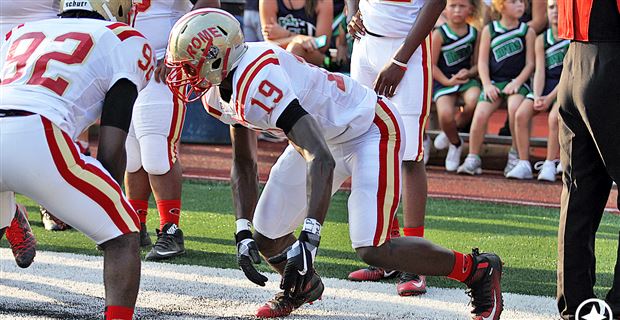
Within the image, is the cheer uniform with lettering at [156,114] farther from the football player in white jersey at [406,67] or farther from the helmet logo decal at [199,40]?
the helmet logo decal at [199,40]

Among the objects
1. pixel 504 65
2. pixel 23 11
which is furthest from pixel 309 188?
pixel 504 65

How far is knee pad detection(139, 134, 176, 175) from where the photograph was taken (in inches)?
232

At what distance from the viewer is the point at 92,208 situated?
3750mm

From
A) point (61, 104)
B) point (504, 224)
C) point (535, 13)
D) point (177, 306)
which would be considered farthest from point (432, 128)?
point (61, 104)

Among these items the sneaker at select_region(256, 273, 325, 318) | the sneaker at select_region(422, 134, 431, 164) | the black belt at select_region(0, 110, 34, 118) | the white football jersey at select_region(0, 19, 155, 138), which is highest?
the white football jersey at select_region(0, 19, 155, 138)

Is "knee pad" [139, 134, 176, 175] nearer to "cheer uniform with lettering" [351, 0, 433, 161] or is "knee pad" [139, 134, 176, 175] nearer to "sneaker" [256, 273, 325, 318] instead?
"cheer uniform with lettering" [351, 0, 433, 161]

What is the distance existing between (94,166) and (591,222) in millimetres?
2003

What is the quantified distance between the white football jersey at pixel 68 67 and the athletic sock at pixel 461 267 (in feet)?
5.17

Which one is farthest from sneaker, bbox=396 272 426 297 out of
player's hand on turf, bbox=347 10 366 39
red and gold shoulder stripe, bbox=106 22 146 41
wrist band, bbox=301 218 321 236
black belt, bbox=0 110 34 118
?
black belt, bbox=0 110 34 118

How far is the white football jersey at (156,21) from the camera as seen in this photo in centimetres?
603

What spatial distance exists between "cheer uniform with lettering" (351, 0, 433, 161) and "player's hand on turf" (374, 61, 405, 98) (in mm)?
70

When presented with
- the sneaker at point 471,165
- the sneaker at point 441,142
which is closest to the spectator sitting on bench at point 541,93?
the sneaker at point 471,165

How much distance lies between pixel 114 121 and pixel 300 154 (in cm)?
92

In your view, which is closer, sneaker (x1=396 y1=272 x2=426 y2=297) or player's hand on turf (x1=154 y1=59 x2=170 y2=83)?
sneaker (x1=396 y1=272 x2=426 y2=297)
